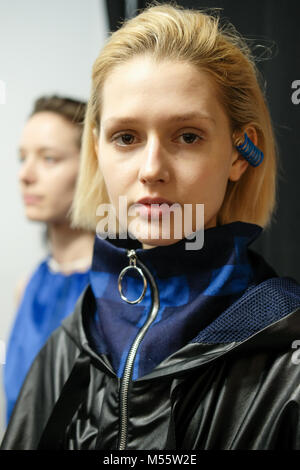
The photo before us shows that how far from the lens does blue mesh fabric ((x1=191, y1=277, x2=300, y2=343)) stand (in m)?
0.72

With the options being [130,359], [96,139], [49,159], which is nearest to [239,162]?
[96,139]

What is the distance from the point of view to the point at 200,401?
0.73 m

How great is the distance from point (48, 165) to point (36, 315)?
376mm

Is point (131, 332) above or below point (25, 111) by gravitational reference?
below

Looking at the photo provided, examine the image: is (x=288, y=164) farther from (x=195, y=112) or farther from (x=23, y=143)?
(x=23, y=143)

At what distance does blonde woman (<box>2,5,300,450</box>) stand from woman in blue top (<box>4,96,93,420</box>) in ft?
1.37

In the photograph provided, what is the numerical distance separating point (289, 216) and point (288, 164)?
0.32ft

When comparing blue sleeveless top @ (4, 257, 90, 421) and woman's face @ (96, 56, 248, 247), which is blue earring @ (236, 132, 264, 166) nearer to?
woman's face @ (96, 56, 248, 247)

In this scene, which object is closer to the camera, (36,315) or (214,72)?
(214,72)

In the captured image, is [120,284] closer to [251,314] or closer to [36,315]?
[251,314]
